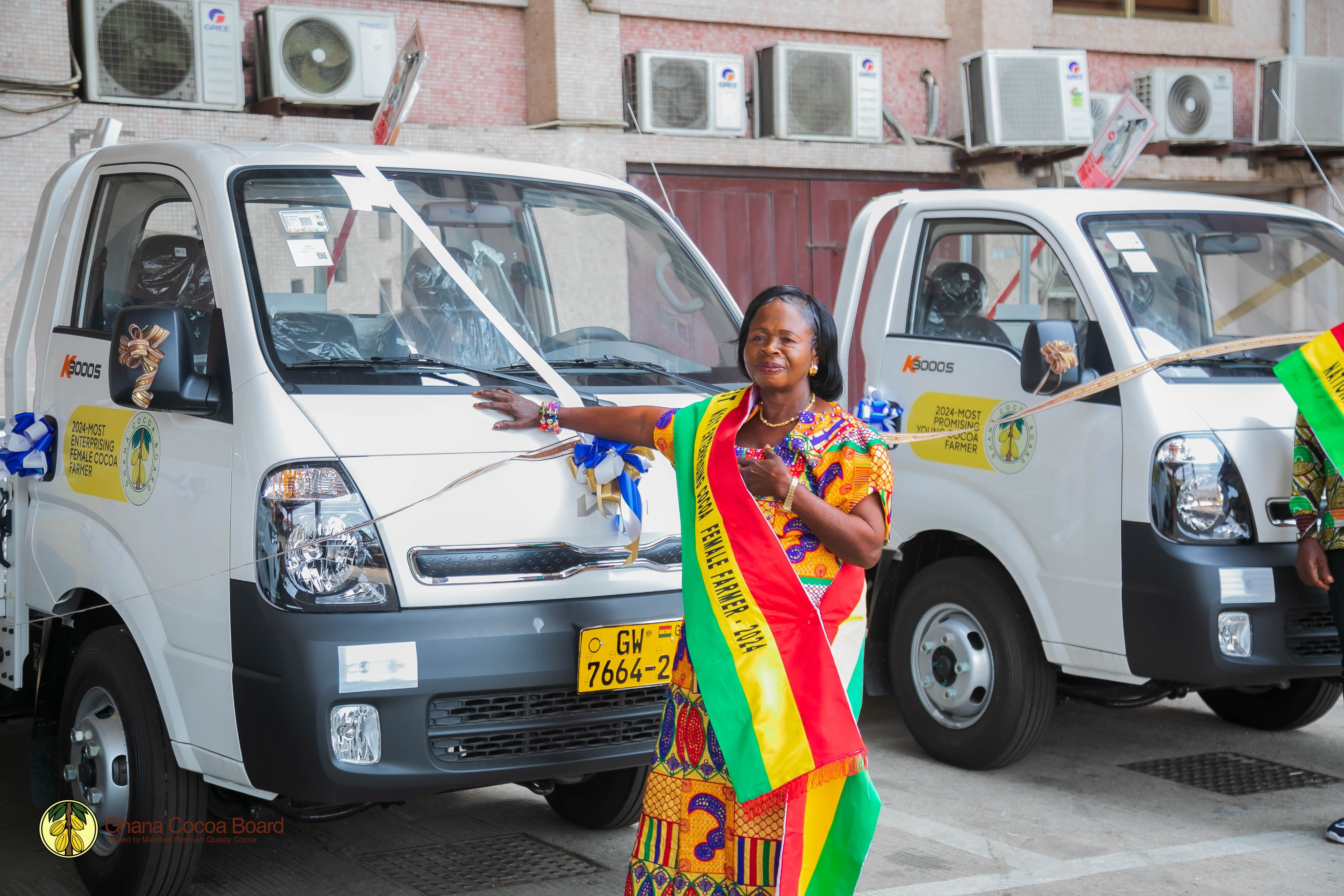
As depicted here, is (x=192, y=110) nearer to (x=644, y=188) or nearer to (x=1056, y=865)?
(x=644, y=188)

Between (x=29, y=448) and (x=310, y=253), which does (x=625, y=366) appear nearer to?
(x=310, y=253)

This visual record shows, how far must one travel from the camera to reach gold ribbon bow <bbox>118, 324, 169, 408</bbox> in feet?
11.2

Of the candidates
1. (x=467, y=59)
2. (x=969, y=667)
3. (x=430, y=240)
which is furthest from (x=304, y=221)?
(x=467, y=59)

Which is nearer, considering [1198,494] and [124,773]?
[124,773]

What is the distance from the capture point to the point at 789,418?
10.2 feet

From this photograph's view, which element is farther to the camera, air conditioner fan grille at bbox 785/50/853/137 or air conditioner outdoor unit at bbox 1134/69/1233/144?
air conditioner outdoor unit at bbox 1134/69/1233/144

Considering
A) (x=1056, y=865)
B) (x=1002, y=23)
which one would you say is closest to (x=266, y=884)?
(x=1056, y=865)

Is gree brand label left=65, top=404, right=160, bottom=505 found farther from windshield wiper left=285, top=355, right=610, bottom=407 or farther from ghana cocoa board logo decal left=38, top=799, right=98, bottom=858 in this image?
ghana cocoa board logo decal left=38, top=799, right=98, bottom=858

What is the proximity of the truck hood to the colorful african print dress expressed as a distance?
1.55 feet

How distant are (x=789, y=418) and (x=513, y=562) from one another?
795mm

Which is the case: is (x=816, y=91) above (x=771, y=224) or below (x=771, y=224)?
above

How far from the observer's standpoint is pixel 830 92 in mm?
11766

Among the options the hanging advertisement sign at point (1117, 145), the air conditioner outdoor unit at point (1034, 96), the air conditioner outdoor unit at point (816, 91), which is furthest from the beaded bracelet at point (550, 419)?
the air conditioner outdoor unit at point (1034, 96)

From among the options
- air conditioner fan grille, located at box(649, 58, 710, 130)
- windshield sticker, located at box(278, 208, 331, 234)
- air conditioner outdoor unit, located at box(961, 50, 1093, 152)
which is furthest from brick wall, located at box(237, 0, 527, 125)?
windshield sticker, located at box(278, 208, 331, 234)
